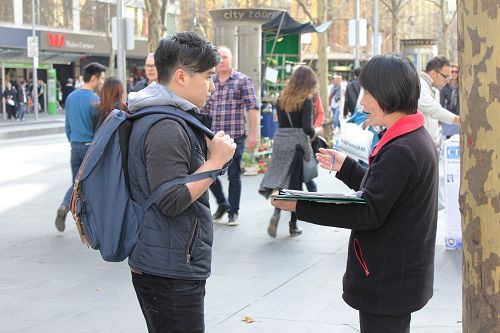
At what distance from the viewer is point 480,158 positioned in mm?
2725

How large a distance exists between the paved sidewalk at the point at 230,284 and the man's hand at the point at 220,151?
7.72 feet

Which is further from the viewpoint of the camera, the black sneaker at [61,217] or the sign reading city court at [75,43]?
the sign reading city court at [75,43]

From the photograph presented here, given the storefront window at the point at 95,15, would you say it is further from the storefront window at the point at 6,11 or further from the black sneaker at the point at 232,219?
the black sneaker at the point at 232,219

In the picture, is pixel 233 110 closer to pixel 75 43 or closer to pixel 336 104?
pixel 336 104

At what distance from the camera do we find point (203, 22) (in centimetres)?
5622

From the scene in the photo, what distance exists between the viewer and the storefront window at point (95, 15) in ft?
161

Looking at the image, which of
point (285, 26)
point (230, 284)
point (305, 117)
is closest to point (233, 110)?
point (305, 117)

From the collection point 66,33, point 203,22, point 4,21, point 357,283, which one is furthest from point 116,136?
point 203,22

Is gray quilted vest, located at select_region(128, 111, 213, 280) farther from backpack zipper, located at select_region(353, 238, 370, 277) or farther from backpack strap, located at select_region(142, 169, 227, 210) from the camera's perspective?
backpack zipper, located at select_region(353, 238, 370, 277)

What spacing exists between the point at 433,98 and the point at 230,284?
3.25 meters

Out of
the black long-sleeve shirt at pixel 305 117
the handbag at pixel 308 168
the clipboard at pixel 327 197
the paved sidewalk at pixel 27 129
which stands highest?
the clipboard at pixel 327 197

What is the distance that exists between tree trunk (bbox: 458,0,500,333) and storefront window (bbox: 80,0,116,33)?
154ft

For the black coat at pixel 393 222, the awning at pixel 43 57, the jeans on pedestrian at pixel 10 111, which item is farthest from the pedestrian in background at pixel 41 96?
the black coat at pixel 393 222

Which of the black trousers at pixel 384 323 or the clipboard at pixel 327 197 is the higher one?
the clipboard at pixel 327 197
